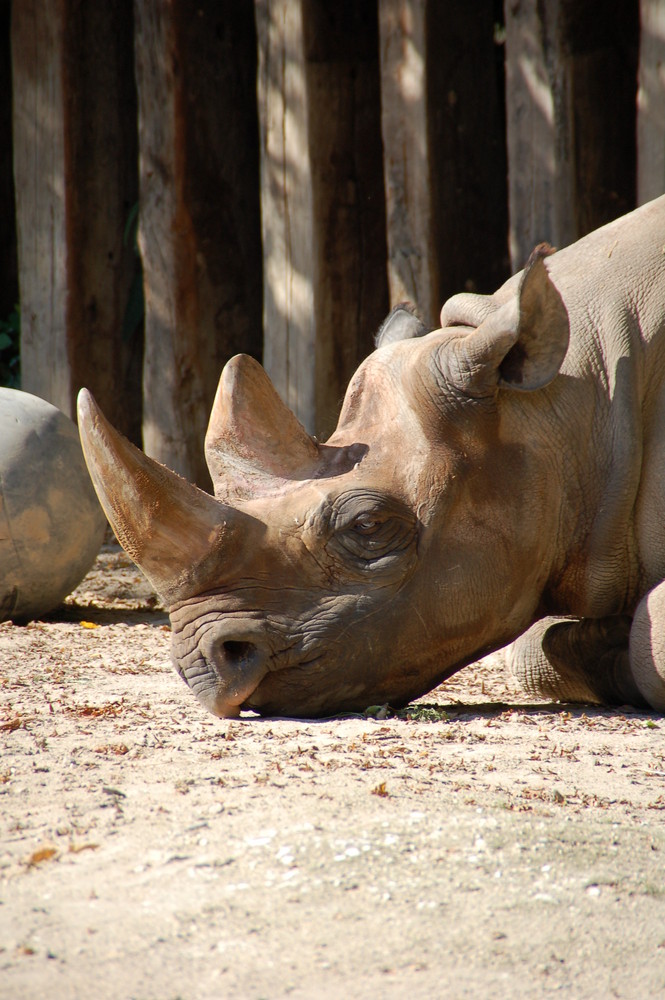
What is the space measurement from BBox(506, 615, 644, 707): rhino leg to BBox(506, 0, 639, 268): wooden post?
6.80 feet

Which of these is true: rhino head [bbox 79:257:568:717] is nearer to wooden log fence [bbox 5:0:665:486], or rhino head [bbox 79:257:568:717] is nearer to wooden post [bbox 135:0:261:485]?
wooden log fence [bbox 5:0:665:486]

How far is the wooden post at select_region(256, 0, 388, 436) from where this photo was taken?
20.7ft

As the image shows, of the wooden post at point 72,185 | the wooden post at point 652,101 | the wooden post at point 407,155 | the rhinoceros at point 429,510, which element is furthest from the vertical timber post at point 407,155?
the wooden post at point 72,185

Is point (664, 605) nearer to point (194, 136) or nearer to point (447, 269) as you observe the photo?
point (447, 269)

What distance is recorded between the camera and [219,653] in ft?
11.0

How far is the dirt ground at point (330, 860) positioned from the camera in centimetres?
191

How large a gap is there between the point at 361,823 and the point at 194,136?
17.4 feet

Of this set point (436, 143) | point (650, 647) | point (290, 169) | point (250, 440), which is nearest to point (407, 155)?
point (436, 143)

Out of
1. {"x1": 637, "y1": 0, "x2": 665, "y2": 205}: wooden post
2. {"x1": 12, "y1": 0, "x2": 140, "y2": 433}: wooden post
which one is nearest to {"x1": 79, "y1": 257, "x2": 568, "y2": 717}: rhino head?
{"x1": 637, "y1": 0, "x2": 665, "y2": 205}: wooden post

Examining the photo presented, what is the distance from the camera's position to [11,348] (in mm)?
9508

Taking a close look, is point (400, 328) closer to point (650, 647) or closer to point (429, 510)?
point (429, 510)

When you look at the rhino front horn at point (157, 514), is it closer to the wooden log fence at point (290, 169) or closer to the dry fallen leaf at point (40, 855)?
the dry fallen leaf at point (40, 855)

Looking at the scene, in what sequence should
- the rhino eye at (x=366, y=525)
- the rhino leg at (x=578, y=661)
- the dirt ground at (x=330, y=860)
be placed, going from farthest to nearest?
the rhino leg at (x=578, y=661), the rhino eye at (x=366, y=525), the dirt ground at (x=330, y=860)

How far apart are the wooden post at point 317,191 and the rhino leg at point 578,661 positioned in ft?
7.66
